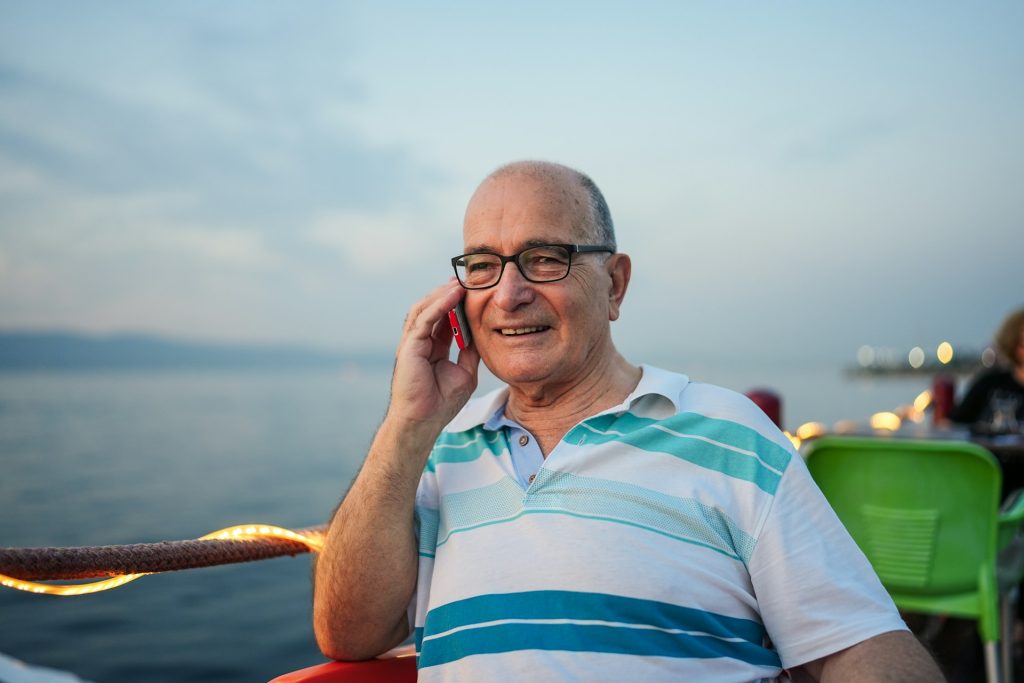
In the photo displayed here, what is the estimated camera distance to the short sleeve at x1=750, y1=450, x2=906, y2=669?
1.14m

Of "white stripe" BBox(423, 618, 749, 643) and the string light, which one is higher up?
the string light

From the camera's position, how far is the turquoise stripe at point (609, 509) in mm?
1239

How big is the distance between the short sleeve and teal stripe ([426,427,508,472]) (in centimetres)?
59

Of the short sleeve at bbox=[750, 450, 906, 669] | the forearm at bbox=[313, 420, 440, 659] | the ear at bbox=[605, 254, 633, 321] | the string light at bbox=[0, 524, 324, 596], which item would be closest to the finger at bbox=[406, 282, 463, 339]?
the forearm at bbox=[313, 420, 440, 659]

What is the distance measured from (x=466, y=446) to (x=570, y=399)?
27 centimetres

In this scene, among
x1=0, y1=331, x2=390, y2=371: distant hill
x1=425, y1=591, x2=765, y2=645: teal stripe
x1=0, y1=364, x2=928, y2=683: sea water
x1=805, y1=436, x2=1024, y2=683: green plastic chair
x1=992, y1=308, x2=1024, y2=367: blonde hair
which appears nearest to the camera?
x1=425, y1=591, x2=765, y2=645: teal stripe

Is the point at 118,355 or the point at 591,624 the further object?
the point at 118,355

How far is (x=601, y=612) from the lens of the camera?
119cm

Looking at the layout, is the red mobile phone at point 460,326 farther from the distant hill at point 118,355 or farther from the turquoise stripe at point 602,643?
the distant hill at point 118,355

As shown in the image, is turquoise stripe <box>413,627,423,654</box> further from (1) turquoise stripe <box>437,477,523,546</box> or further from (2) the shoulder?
(2) the shoulder

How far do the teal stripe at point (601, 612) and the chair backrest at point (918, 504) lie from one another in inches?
52.8

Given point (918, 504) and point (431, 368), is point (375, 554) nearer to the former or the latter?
point (431, 368)

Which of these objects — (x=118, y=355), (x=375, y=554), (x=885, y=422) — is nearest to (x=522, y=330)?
(x=375, y=554)

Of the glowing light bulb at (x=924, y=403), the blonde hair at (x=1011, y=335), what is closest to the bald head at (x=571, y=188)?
the blonde hair at (x=1011, y=335)
